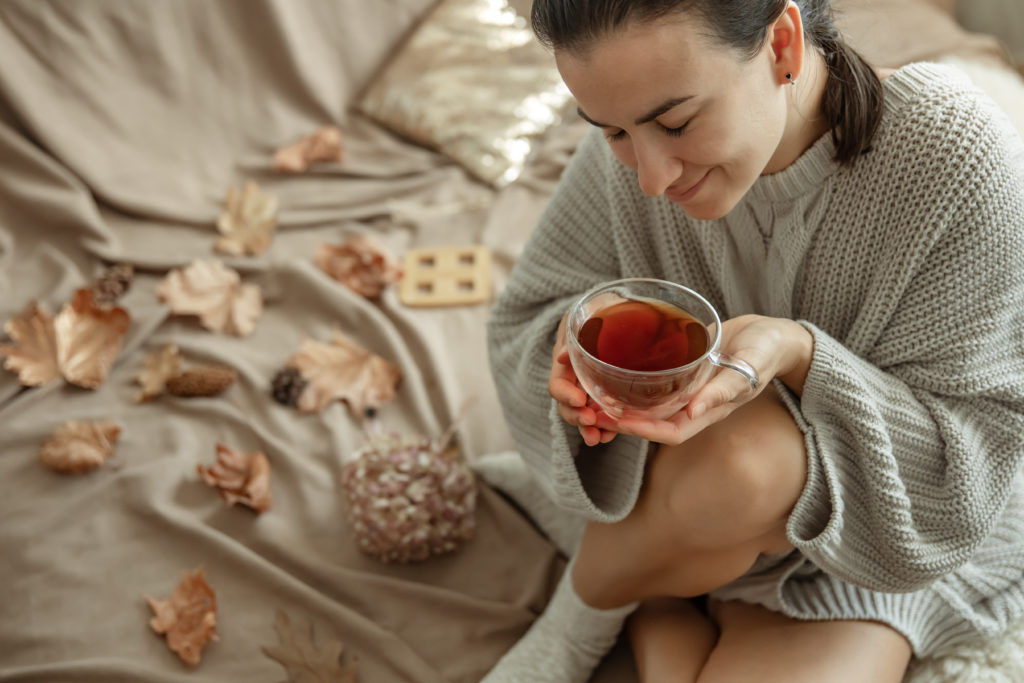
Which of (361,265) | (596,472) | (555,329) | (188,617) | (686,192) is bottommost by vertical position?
(188,617)

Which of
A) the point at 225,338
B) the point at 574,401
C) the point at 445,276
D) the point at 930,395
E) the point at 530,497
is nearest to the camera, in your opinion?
the point at 574,401

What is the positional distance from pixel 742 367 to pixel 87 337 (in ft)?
4.14

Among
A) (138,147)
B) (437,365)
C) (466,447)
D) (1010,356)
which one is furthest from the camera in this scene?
(138,147)

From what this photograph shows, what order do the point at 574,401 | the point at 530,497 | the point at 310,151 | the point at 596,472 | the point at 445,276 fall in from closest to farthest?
the point at 574,401 → the point at 596,472 → the point at 530,497 → the point at 445,276 → the point at 310,151

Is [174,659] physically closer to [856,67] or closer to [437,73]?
[856,67]

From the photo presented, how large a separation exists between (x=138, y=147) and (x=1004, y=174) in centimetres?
166

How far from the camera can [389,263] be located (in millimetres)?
1773

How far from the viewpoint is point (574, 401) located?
913 millimetres

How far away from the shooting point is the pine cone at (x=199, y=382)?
1559 mm

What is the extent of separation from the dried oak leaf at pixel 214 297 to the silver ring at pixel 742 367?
3.60 feet

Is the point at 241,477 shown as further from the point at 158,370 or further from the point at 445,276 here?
the point at 445,276

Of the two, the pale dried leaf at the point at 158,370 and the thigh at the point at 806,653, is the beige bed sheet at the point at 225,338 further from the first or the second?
the thigh at the point at 806,653

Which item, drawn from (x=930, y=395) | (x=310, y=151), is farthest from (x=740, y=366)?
(x=310, y=151)

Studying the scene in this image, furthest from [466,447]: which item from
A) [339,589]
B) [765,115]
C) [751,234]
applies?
[765,115]
